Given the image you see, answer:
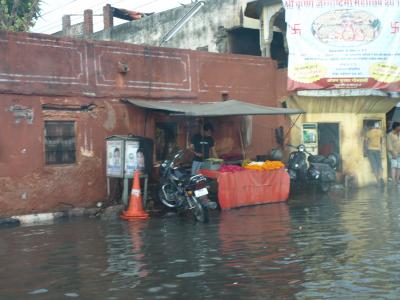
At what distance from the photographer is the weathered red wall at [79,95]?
12.6 metres

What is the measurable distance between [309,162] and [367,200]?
2.89 meters

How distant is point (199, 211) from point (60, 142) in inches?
163

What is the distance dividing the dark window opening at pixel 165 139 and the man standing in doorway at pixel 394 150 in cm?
754

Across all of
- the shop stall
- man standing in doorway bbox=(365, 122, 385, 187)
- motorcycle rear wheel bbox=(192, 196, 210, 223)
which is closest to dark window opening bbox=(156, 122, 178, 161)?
the shop stall

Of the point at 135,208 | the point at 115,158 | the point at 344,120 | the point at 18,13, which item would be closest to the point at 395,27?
the point at 344,120

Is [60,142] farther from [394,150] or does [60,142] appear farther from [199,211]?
[394,150]

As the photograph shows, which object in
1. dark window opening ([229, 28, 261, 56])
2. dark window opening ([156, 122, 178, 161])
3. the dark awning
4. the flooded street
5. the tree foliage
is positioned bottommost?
the flooded street

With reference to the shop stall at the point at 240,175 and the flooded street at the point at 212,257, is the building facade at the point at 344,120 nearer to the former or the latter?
the shop stall at the point at 240,175

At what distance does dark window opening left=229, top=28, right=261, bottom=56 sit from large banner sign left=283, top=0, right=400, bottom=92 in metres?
5.27

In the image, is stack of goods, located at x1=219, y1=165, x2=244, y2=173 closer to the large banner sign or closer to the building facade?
the large banner sign

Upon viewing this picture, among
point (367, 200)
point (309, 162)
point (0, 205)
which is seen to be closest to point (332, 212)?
point (367, 200)

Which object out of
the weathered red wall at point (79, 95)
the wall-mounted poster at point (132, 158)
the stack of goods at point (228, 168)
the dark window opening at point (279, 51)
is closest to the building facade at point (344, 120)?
the weathered red wall at point (79, 95)

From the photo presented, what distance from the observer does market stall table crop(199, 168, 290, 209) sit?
13.4 m

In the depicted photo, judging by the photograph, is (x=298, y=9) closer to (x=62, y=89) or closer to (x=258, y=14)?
(x=258, y=14)
